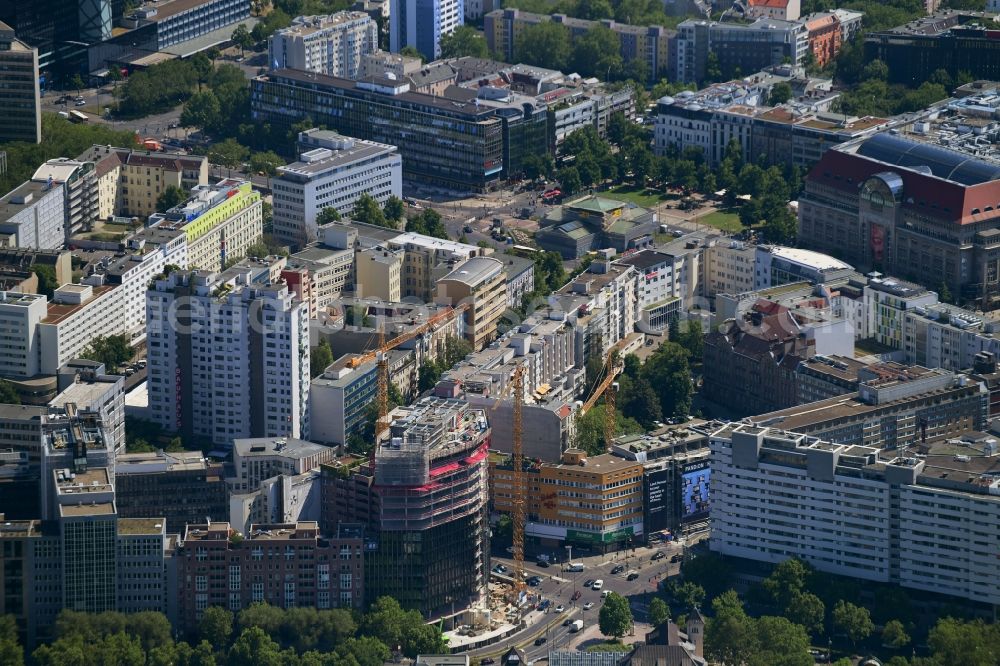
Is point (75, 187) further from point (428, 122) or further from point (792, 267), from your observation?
point (792, 267)

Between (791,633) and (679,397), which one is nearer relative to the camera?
(791,633)

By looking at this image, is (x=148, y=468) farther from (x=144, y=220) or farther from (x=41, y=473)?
(x=144, y=220)

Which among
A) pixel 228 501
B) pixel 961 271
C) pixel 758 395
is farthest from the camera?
pixel 961 271

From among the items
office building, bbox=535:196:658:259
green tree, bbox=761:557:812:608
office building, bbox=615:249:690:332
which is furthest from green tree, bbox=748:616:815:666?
office building, bbox=535:196:658:259

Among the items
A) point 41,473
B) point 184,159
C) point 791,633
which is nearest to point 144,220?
point 184,159

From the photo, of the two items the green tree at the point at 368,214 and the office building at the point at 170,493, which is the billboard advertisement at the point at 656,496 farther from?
the green tree at the point at 368,214

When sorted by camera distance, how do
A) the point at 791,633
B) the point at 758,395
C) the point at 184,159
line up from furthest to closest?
the point at 184,159
the point at 758,395
the point at 791,633
